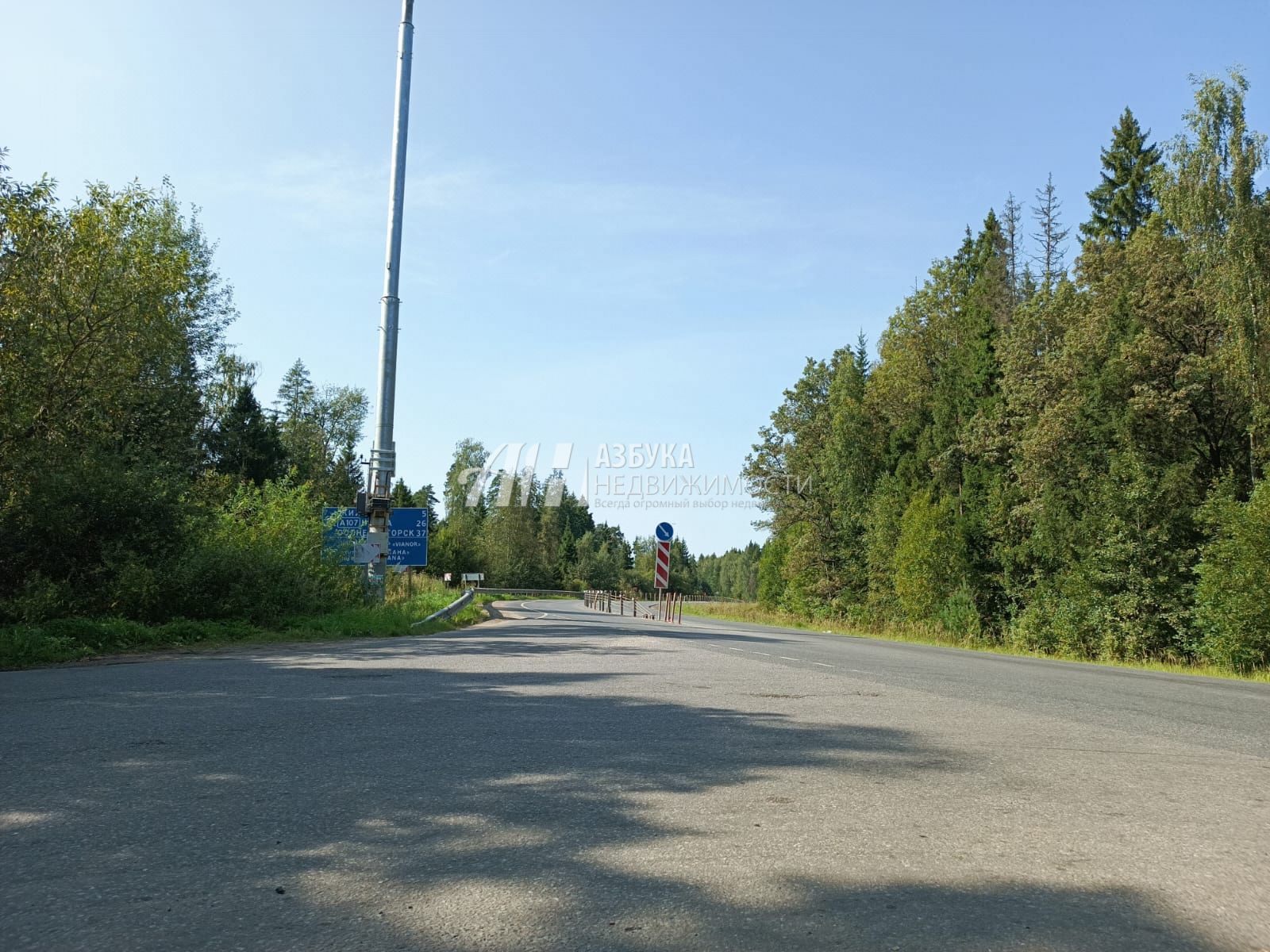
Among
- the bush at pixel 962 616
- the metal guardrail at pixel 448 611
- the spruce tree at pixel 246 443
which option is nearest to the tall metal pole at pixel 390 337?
the metal guardrail at pixel 448 611

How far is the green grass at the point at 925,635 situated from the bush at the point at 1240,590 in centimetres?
51

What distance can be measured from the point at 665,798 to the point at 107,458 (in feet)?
50.3

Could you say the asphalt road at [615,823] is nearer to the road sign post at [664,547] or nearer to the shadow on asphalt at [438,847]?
the shadow on asphalt at [438,847]

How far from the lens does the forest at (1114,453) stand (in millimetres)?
23922

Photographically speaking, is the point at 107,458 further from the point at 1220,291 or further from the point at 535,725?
the point at 1220,291

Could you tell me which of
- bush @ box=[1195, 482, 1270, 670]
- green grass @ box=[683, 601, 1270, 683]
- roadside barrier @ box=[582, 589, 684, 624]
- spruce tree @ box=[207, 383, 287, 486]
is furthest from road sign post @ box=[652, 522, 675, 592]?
spruce tree @ box=[207, 383, 287, 486]

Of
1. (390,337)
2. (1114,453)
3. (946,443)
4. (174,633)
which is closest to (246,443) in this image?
(390,337)

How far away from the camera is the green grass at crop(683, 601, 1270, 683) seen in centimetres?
1950

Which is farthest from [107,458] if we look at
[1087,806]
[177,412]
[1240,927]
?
[177,412]

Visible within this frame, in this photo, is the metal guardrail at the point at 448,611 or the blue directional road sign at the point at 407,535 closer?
the metal guardrail at the point at 448,611

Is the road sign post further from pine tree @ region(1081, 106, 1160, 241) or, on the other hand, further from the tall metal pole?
pine tree @ region(1081, 106, 1160, 241)

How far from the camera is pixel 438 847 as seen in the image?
13.1ft

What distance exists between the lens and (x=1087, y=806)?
4.92m

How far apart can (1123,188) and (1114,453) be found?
26.8 meters
